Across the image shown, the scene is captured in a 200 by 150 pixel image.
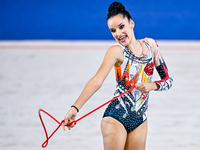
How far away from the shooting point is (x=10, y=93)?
193 inches

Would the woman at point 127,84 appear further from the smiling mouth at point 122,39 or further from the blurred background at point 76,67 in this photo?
the blurred background at point 76,67

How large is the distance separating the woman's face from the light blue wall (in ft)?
17.7

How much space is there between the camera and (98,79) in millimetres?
2047

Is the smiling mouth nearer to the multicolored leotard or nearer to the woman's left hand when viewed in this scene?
the multicolored leotard

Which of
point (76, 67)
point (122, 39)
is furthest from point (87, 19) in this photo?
point (122, 39)

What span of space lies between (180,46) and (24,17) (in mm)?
3469

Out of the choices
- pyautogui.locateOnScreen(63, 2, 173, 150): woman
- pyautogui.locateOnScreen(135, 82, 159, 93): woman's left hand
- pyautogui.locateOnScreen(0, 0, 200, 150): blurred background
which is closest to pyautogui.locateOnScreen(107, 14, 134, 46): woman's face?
pyautogui.locateOnScreen(63, 2, 173, 150): woman

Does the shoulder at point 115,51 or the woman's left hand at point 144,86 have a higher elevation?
the shoulder at point 115,51

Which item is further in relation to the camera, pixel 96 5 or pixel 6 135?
pixel 96 5

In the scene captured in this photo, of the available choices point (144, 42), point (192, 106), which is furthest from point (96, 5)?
point (144, 42)

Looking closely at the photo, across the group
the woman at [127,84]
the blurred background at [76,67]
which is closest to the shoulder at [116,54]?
the woman at [127,84]

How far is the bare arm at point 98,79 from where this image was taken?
1.92m

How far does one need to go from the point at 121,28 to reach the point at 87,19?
5.71 m

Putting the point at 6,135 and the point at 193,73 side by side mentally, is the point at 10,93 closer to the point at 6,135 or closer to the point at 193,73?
the point at 6,135
